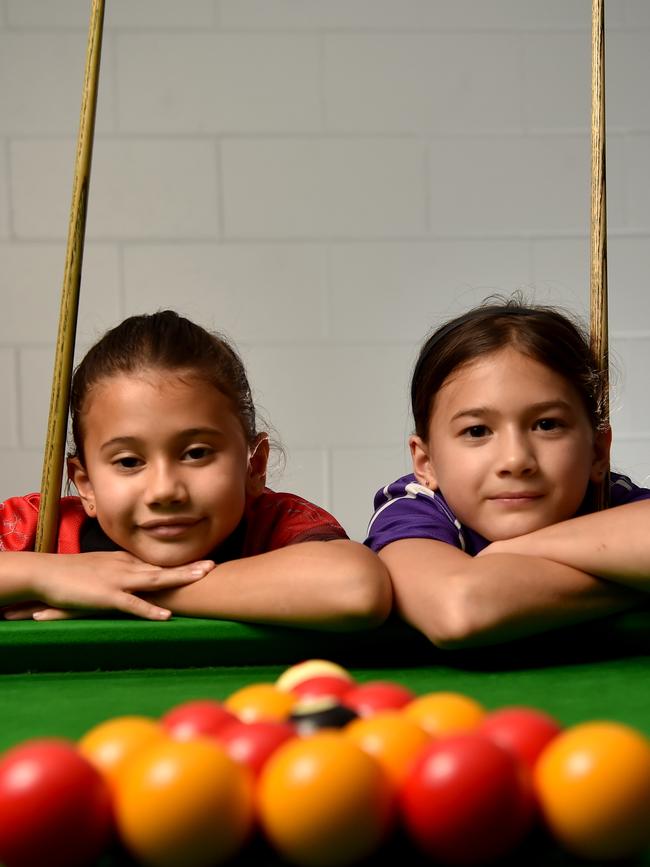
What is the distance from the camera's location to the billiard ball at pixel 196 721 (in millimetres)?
749

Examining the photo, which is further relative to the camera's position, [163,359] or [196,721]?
[163,359]

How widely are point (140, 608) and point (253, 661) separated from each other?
15cm

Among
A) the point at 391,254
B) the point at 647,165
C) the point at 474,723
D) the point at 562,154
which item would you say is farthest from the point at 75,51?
the point at 474,723

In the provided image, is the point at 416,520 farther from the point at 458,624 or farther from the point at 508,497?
the point at 458,624

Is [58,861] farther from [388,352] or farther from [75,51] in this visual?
[75,51]

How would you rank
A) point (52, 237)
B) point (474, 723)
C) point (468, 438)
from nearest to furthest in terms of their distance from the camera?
point (474, 723), point (468, 438), point (52, 237)

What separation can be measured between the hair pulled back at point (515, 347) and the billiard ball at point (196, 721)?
0.93 metres

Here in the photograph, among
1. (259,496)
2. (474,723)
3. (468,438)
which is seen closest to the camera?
(474,723)

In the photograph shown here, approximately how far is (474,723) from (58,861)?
0.98 feet

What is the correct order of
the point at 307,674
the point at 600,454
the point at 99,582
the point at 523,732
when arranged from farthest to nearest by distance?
the point at 600,454, the point at 99,582, the point at 307,674, the point at 523,732

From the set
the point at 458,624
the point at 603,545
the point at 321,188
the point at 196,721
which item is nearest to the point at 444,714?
the point at 196,721

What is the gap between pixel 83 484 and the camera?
166 cm

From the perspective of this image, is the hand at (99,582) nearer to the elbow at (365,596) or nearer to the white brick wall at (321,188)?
the elbow at (365,596)

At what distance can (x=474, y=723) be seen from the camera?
0.77 m
